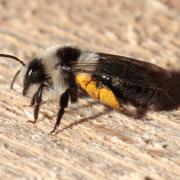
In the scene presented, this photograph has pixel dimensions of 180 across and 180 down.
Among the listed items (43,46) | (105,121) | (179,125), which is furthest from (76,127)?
(43,46)

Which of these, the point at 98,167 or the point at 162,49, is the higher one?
the point at 162,49

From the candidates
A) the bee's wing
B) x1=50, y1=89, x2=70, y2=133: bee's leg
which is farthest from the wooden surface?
the bee's wing

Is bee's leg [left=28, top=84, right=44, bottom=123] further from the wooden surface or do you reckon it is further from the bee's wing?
the bee's wing

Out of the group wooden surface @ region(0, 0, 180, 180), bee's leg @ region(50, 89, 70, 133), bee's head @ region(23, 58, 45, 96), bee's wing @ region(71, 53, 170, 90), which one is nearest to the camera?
wooden surface @ region(0, 0, 180, 180)

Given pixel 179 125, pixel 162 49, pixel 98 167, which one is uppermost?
pixel 162 49

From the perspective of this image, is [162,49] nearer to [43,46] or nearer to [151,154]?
[43,46]

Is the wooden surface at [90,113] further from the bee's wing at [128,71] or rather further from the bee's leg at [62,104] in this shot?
the bee's wing at [128,71]

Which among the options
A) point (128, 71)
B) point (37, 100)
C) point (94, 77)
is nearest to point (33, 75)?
point (37, 100)

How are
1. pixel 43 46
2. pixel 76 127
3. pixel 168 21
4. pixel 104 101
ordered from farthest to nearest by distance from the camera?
pixel 168 21 < pixel 43 46 < pixel 104 101 < pixel 76 127

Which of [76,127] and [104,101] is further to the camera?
[104,101]
